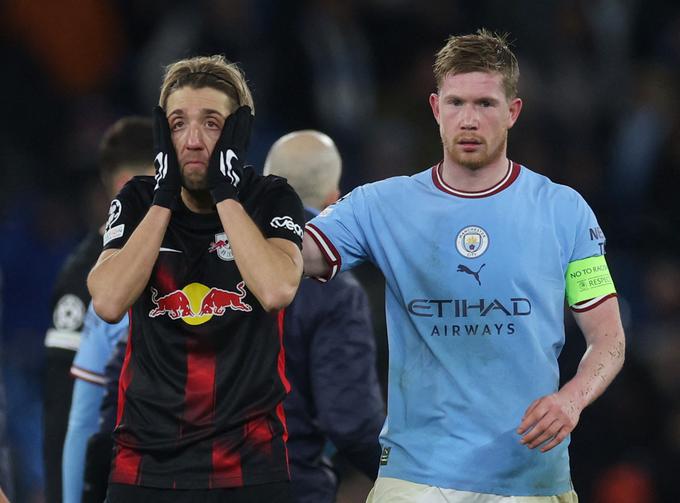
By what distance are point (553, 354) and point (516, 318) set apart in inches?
7.5

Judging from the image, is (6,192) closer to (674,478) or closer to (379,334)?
(379,334)

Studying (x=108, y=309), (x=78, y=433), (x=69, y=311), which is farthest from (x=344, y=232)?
(x=69, y=311)

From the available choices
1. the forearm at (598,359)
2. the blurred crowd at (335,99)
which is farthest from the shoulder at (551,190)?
the blurred crowd at (335,99)

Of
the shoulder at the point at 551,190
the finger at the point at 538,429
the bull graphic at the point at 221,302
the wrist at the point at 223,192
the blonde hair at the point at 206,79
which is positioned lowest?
the finger at the point at 538,429

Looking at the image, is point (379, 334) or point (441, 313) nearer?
point (441, 313)

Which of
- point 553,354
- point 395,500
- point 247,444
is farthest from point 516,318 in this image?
point 247,444

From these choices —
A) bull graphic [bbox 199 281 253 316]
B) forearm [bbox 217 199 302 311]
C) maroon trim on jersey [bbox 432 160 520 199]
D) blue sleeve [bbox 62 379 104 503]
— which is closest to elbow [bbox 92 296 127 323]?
bull graphic [bbox 199 281 253 316]

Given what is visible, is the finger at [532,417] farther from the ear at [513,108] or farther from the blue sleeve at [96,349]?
the blue sleeve at [96,349]

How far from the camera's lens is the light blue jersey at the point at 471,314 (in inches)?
189

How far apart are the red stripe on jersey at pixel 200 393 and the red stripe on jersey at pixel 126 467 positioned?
0.21m

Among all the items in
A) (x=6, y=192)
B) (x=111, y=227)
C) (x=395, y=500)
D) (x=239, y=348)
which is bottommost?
(x=395, y=500)

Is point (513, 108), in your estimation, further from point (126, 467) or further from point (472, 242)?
point (126, 467)

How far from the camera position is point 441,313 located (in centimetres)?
484

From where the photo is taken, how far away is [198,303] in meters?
4.51
